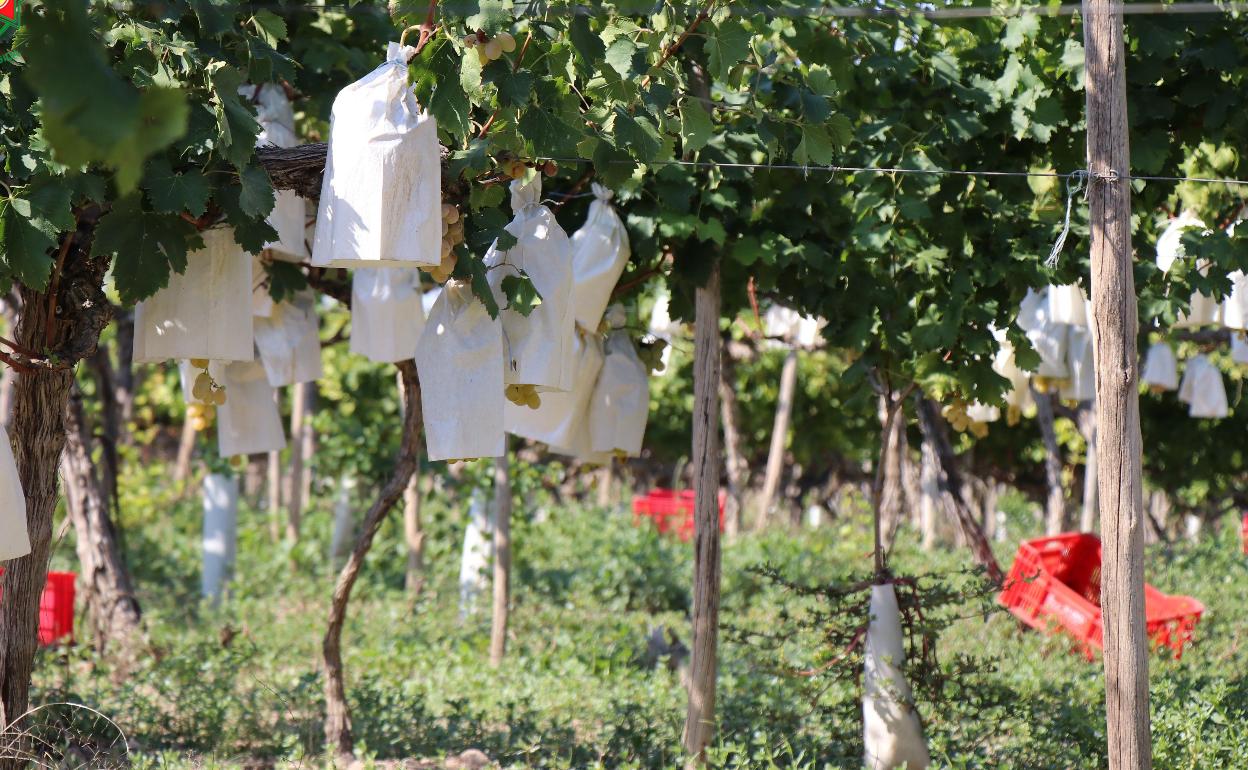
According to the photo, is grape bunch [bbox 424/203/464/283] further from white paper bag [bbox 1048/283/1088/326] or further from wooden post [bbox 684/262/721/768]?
white paper bag [bbox 1048/283/1088/326]

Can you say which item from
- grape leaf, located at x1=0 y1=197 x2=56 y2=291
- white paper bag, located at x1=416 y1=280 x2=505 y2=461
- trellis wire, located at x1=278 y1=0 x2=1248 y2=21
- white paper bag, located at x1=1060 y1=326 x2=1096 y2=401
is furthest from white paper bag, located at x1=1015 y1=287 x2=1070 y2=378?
grape leaf, located at x1=0 y1=197 x2=56 y2=291

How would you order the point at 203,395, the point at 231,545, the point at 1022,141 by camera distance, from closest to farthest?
the point at 203,395
the point at 1022,141
the point at 231,545

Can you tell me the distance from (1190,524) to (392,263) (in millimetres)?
12554

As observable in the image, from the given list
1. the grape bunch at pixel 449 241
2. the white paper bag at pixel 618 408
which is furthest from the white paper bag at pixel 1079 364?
the grape bunch at pixel 449 241

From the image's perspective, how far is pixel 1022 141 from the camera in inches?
171

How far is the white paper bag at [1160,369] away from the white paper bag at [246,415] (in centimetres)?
598

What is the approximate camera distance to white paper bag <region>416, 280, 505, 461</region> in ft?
9.98

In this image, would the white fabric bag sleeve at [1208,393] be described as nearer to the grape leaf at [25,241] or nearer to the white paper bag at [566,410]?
the white paper bag at [566,410]

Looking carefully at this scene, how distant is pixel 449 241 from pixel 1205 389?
738 centimetres

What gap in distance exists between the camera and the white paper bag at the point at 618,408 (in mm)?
4078

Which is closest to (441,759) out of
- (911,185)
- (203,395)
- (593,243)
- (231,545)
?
(203,395)

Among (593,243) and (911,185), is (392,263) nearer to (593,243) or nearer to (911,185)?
(593,243)

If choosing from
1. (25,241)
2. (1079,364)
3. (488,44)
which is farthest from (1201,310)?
(25,241)

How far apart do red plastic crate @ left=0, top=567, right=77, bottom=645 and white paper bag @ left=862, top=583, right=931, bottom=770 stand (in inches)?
161
